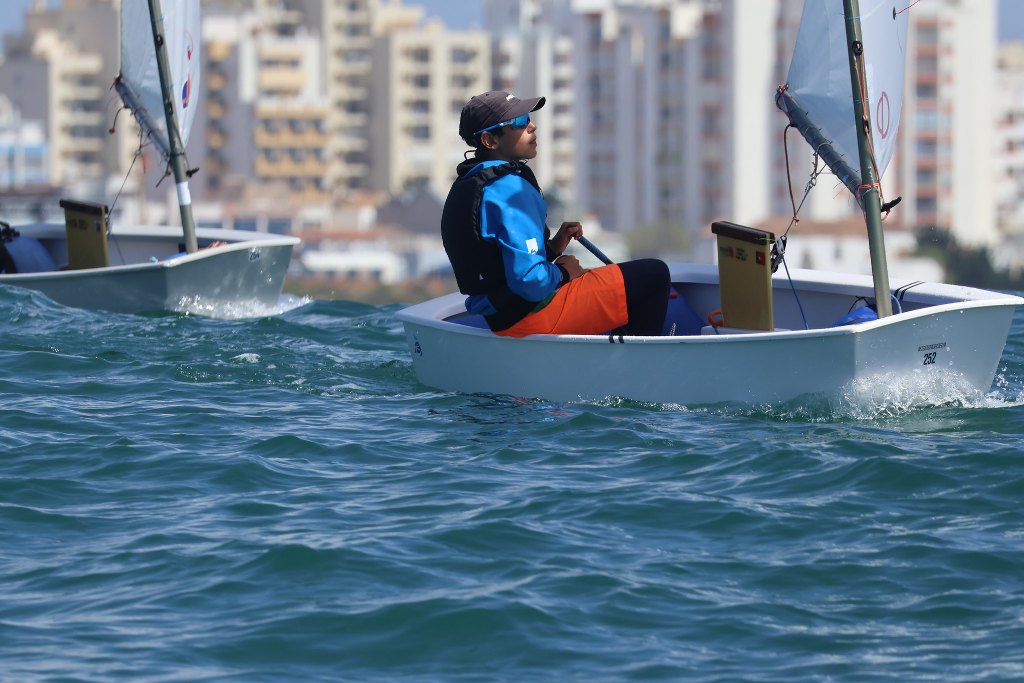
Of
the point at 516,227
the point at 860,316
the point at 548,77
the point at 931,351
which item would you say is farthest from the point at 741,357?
the point at 548,77

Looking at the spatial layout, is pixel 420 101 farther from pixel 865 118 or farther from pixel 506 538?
pixel 506 538

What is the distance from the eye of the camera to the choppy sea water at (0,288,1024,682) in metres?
4.83

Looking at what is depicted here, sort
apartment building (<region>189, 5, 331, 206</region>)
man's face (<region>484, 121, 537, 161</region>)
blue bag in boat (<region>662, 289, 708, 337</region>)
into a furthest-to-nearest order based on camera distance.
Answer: apartment building (<region>189, 5, 331, 206</region>), blue bag in boat (<region>662, 289, 708, 337</region>), man's face (<region>484, 121, 537, 161</region>)

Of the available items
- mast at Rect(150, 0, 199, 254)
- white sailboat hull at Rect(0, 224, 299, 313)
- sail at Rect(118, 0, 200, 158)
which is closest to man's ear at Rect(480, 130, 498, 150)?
white sailboat hull at Rect(0, 224, 299, 313)

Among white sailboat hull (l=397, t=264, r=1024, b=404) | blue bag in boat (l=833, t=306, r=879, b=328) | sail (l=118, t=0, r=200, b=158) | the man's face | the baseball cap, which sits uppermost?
sail (l=118, t=0, r=200, b=158)

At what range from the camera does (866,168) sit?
7844 millimetres

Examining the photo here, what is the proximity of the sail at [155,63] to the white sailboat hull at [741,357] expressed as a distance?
537 cm

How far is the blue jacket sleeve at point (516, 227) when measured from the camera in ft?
26.2

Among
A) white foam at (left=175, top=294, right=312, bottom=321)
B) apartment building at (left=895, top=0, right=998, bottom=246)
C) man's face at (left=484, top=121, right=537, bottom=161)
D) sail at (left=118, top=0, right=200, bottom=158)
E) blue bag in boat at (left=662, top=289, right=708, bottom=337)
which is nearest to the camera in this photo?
man's face at (left=484, top=121, right=537, bottom=161)

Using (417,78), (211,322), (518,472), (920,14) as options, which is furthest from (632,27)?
(518,472)

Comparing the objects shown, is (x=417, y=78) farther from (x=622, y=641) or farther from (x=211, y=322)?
(x=622, y=641)

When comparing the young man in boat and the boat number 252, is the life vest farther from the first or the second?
the boat number 252

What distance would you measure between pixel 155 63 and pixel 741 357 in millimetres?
7333

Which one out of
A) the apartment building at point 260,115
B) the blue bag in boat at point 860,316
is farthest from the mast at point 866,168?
the apartment building at point 260,115
